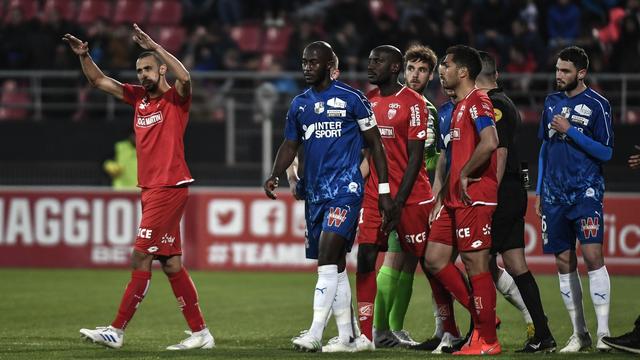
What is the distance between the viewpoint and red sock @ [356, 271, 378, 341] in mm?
9570

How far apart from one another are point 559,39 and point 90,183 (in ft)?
29.5

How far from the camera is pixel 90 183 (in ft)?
65.4

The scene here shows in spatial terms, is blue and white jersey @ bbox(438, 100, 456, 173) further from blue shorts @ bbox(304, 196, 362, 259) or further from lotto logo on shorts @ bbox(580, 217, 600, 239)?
lotto logo on shorts @ bbox(580, 217, 600, 239)

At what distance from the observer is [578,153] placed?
9727 millimetres

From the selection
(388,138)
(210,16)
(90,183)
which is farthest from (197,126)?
(388,138)

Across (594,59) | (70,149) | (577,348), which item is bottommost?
(577,348)

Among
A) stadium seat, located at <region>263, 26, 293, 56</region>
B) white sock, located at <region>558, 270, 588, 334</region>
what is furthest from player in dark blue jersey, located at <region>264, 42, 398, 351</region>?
stadium seat, located at <region>263, 26, 293, 56</region>

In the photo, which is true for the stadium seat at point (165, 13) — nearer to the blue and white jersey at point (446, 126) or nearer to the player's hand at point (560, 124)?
the blue and white jersey at point (446, 126)

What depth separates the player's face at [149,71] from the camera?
997cm

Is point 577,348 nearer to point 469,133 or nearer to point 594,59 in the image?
point 469,133

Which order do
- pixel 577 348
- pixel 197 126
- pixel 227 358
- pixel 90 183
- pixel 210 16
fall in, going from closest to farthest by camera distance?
pixel 227 358, pixel 577 348, pixel 90 183, pixel 197 126, pixel 210 16

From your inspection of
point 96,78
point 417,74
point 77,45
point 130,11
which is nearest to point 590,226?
point 417,74

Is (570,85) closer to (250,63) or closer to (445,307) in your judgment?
(445,307)

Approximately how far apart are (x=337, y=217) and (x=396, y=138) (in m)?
Result: 1.05
